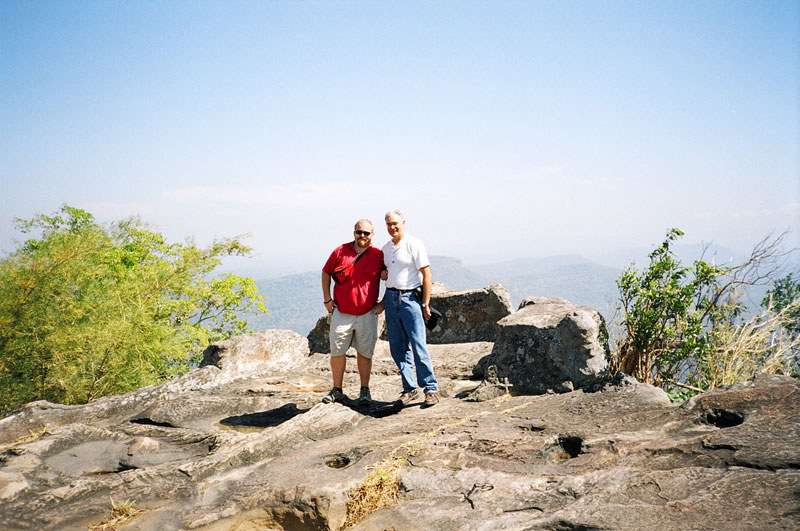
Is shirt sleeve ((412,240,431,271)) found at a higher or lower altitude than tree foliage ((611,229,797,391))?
higher

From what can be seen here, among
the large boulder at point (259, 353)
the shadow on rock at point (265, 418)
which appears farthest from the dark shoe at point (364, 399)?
the large boulder at point (259, 353)

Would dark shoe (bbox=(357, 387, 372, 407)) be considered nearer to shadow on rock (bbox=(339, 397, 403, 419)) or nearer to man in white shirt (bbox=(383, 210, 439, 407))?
shadow on rock (bbox=(339, 397, 403, 419))

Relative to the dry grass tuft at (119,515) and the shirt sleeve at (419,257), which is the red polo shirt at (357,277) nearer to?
the shirt sleeve at (419,257)

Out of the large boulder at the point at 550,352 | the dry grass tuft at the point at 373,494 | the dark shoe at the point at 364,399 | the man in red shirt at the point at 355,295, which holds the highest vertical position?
the man in red shirt at the point at 355,295

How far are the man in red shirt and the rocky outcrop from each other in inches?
37.3

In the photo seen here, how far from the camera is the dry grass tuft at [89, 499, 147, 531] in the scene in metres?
5.38

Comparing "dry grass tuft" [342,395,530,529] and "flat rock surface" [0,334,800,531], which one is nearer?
"flat rock surface" [0,334,800,531]

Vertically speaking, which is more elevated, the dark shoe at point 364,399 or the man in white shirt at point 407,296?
the man in white shirt at point 407,296

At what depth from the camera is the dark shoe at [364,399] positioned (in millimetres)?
8180

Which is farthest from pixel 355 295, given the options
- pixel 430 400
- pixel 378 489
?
pixel 378 489

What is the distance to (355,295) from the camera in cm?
779

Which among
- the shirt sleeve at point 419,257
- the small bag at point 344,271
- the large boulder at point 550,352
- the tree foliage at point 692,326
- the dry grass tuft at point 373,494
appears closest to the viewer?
the dry grass tuft at point 373,494

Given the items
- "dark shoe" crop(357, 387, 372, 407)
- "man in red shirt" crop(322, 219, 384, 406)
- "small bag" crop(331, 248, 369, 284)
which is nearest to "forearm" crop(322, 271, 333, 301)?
"man in red shirt" crop(322, 219, 384, 406)

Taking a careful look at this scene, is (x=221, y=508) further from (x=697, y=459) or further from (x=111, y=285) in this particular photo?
(x=111, y=285)
